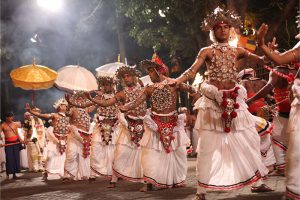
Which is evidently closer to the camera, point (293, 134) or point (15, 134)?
point (293, 134)

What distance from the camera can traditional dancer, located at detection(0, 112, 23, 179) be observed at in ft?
50.8

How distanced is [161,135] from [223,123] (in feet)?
7.04

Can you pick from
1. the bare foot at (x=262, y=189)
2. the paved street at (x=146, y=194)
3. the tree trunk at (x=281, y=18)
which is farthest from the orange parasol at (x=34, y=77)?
the bare foot at (x=262, y=189)

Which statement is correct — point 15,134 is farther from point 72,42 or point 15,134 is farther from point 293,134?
point 72,42

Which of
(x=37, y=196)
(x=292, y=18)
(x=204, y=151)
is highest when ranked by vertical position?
(x=292, y=18)

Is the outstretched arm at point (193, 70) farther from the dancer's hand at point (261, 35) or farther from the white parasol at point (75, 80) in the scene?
the white parasol at point (75, 80)

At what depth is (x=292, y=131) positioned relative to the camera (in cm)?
533

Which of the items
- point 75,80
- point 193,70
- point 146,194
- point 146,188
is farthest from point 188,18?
point 193,70

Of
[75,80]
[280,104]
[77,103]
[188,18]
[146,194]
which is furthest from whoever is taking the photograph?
[188,18]

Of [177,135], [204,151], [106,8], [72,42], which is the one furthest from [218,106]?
[72,42]

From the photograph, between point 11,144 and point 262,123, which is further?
point 11,144

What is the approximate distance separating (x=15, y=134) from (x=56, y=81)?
3.04 m

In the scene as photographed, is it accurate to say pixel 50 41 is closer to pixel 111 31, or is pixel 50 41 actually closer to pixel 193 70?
pixel 111 31

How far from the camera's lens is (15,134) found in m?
15.9
